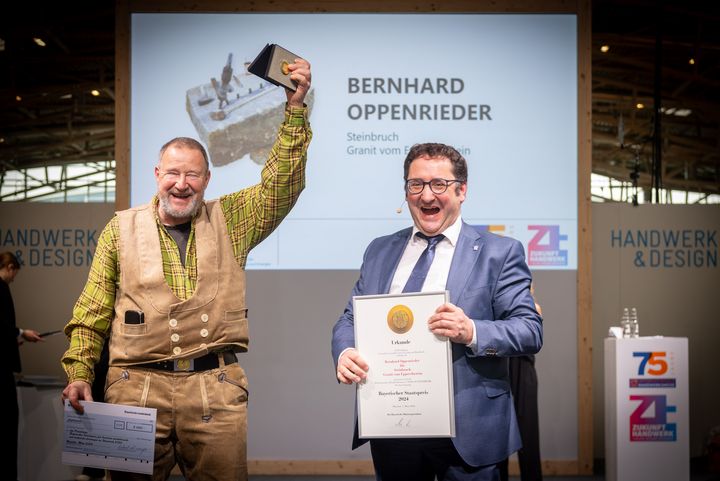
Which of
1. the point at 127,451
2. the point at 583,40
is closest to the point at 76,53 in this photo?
the point at 583,40

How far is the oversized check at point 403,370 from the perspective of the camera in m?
2.19

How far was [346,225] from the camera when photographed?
5.84m

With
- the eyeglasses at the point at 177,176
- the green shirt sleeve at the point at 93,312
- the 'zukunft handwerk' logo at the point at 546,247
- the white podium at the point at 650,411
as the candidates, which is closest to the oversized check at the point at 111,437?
the green shirt sleeve at the point at 93,312

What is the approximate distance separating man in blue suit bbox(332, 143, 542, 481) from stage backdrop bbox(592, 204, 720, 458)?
4.15m

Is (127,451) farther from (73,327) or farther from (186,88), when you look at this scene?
(186,88)

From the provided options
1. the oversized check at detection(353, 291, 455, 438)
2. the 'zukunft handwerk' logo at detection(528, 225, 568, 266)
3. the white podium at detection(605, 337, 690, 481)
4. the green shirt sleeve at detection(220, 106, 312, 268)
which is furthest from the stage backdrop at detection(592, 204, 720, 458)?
the oversized check at detection(353, 291, 455, 438)

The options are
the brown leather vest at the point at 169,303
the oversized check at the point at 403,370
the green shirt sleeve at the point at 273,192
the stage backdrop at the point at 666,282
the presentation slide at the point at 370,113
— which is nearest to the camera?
the oversized check at the point at 403,370

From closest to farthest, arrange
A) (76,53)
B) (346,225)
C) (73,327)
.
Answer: (73,327)
(346,225)
(76,53)

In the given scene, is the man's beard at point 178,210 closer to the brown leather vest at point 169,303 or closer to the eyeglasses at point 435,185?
the brown leather vest at point 169,303

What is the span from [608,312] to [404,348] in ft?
14.5

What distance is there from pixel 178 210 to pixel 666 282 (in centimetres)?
483

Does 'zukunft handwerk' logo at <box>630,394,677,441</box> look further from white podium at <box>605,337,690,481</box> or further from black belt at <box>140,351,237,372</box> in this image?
black belt at <box>140,351,237,372</box>

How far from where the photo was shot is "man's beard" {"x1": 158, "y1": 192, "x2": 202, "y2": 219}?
256cm

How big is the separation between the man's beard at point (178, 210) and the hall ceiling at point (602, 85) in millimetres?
4640
